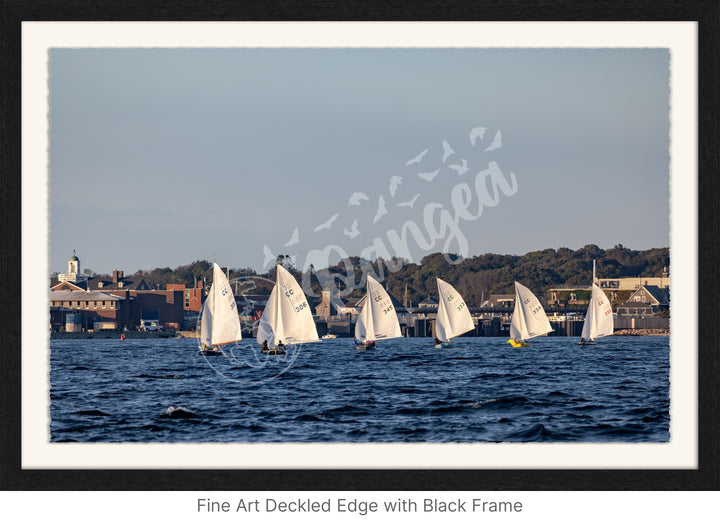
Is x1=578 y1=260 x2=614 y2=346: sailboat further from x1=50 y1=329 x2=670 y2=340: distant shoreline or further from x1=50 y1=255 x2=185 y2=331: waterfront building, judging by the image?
x1=50 y1=255 x2=185 y2=331: waterfront building

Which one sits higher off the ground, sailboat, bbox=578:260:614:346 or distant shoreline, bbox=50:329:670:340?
sailboat, bbox=578:260:614:346

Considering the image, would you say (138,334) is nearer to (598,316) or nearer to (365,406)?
(598,316)

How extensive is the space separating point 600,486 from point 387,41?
8.11m

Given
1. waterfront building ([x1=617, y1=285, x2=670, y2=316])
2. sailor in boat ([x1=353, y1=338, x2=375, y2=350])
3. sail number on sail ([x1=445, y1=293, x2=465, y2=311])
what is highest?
sail number on sail ([x1=445, y1=293, x2=465, y2=311])

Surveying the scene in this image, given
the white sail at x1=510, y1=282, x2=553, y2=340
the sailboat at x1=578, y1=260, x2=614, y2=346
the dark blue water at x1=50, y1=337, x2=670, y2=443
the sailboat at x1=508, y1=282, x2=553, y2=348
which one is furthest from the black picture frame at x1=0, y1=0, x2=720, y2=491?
the sailboat at x1=508, y1=282, x2=553, y2=348

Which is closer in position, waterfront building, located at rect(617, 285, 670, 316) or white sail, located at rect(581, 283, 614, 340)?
white sail, located at rect(581, 283, 614, 340)

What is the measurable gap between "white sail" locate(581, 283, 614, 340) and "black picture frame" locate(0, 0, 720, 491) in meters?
83.1

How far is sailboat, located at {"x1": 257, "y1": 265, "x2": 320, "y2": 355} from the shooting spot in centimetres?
6556

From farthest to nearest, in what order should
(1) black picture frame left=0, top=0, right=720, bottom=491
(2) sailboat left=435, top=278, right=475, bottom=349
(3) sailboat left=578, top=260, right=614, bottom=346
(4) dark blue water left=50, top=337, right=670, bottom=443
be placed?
(3) sailboat left=578, top=260, right=614, bottom=346
(2) sailboat left=435, top=278, right=475, bottom=349
(4) dark blue water left=50, top=337, right=670, bottom=443
(1) black picture frame left=0, top=0, right=720, bottom=491

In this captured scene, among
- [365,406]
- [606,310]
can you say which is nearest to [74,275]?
[606,310]

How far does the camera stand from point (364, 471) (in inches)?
582

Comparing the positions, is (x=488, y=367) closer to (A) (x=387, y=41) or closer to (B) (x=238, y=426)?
(B) (x=238, y=426)
